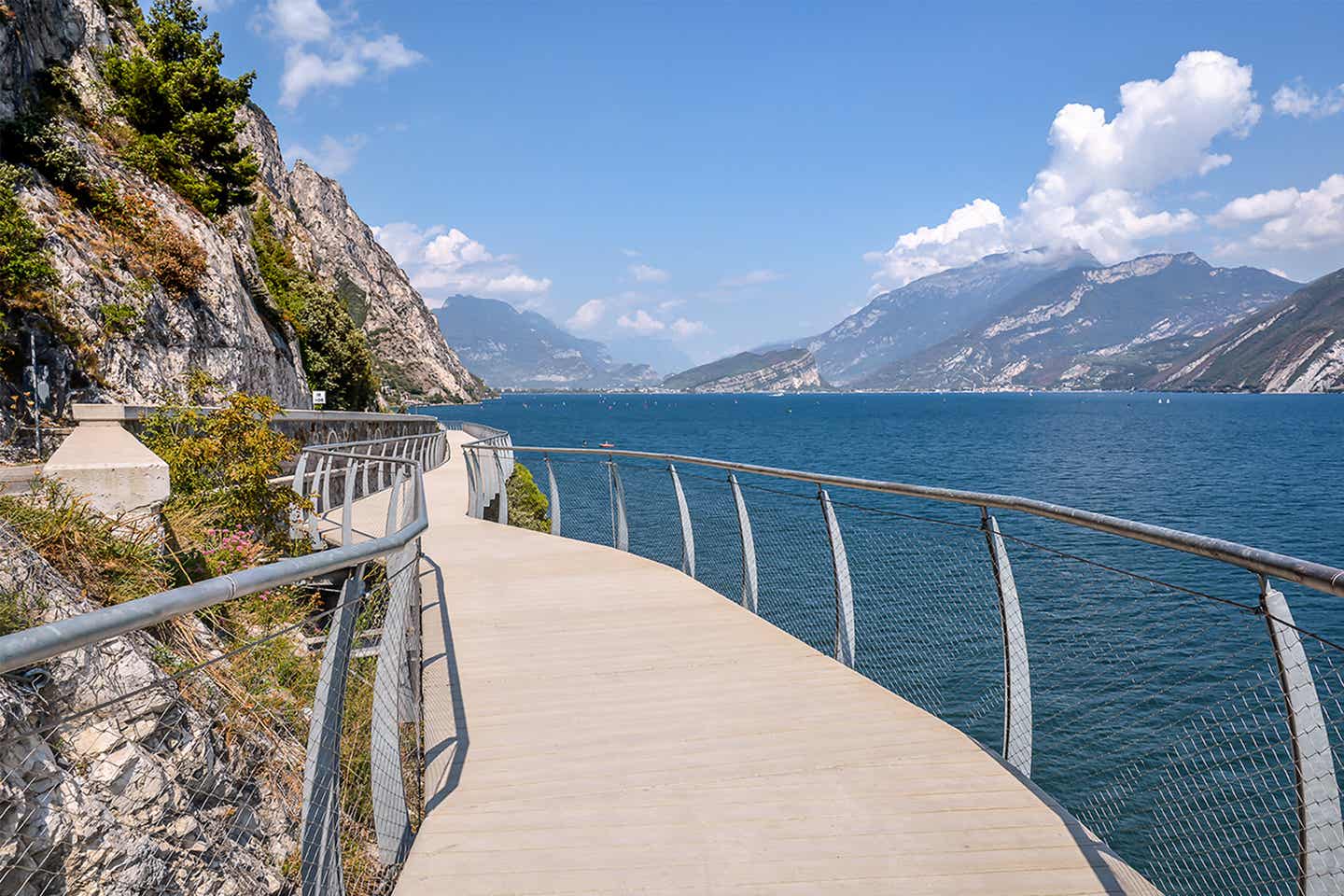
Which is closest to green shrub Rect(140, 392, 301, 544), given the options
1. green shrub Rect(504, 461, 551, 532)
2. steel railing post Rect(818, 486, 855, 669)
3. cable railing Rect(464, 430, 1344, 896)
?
cable railing Rect(464, 430, 1344, 896)

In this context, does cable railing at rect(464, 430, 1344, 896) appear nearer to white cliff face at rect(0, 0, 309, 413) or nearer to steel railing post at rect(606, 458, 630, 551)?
steel railing post at rect(606, 458, 630, 551)

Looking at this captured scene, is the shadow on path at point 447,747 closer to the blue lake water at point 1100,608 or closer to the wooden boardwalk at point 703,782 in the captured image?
the wooden boardwalk at point 703,782

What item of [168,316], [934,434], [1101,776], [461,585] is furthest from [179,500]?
[934,434]

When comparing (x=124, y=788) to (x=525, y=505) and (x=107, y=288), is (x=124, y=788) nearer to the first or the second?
(x=107, y=288)

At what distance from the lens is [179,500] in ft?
28.0

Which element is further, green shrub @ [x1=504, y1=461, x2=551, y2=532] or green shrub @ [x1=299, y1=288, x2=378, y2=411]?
green shrub @ [x1=299, y1=288, x2=378, y2=411]

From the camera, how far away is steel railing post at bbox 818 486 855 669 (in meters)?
5.68

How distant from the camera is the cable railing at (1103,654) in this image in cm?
258

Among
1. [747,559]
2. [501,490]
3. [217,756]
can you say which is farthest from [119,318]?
[217,756]

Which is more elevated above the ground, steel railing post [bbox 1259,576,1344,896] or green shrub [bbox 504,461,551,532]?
steel railing post [bbox 1259,576,1344,896]

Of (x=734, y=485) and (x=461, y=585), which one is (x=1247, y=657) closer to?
(x=734, y=485)

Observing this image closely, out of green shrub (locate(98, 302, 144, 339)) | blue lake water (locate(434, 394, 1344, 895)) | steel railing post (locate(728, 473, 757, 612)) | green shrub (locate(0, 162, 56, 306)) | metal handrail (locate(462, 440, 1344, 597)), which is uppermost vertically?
green shrub (locate(0, 162, 56, 306))

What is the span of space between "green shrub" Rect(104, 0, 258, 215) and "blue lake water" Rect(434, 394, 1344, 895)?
1474 centimetres

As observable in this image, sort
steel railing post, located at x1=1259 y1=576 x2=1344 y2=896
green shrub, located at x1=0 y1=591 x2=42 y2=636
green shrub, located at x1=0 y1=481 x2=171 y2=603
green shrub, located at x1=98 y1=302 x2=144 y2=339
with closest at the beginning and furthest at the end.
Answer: steel railing post, located at x1=1259 y1=576 x2=1344 y2=896, green shrub, located at x1=0 y1=591 x2=42 y2=636, green shrub, located at x1=0 y1=481 x2=171 y2=603, green shrub, located at x1=98 y1=302 x2=144 y2=339
